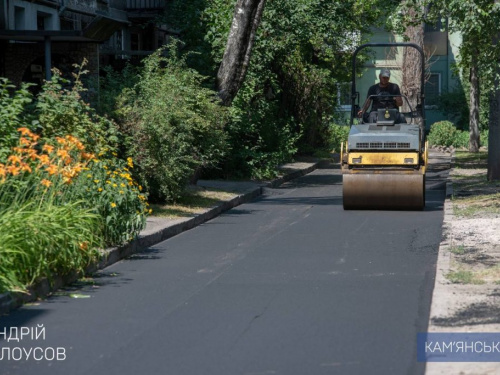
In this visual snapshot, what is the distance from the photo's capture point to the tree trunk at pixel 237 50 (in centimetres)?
2217

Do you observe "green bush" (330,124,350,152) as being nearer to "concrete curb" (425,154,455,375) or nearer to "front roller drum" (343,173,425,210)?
"front roller drum" (343,173,425,210)

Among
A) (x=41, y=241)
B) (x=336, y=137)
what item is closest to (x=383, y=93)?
(x=41, y=241)

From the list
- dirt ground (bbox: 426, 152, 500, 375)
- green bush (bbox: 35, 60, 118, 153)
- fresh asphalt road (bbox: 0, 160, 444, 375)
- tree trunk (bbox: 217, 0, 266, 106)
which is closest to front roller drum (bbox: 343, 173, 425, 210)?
dirt ground (bbox: 426, 152, 500, 375)

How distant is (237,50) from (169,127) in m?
5.77

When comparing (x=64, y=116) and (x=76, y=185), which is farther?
(x=64, y=116)

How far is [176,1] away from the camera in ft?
106

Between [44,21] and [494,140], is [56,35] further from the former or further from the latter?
[494,140]

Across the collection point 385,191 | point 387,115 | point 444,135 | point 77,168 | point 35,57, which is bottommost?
point 385,191

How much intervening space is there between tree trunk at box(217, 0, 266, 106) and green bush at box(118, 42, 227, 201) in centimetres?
220

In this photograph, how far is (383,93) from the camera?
1825 centimetres

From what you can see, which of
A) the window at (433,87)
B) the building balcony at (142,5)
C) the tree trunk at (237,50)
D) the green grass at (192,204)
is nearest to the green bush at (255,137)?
the tree trunk at (237,50)

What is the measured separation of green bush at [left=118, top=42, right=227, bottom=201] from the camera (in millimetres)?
16594

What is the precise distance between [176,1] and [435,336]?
26.0 metres

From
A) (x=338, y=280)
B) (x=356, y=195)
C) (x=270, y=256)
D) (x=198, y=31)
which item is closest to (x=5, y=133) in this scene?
(x=270, y=256)
